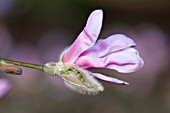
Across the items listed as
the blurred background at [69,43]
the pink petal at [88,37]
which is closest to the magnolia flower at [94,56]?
the pink petal at [88,37]

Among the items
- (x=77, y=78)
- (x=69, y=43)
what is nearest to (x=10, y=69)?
(x=77, y=78)

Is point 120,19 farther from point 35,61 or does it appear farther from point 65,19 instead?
point 35,61

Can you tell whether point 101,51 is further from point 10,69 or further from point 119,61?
point 10,69

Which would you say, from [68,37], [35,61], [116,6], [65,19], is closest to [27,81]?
[35,61]

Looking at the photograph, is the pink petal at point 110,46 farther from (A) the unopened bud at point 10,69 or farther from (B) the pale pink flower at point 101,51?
(A) the unopened bud at point 10,69

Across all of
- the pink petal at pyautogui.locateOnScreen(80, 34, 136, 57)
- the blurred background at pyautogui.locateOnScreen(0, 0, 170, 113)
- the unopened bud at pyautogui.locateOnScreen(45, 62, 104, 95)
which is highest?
the blurred background at pyautogui.locateOnScreen(0, 0, 170, 113)

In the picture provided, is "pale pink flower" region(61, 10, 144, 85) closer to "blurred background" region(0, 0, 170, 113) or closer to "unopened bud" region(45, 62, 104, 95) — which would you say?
"unopened bud" region(45, 62, 104, 95)

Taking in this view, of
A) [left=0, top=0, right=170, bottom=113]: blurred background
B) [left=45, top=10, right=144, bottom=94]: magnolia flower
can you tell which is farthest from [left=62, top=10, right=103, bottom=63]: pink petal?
[left=0, top=0, right=170, bottom=113]: blurred background
